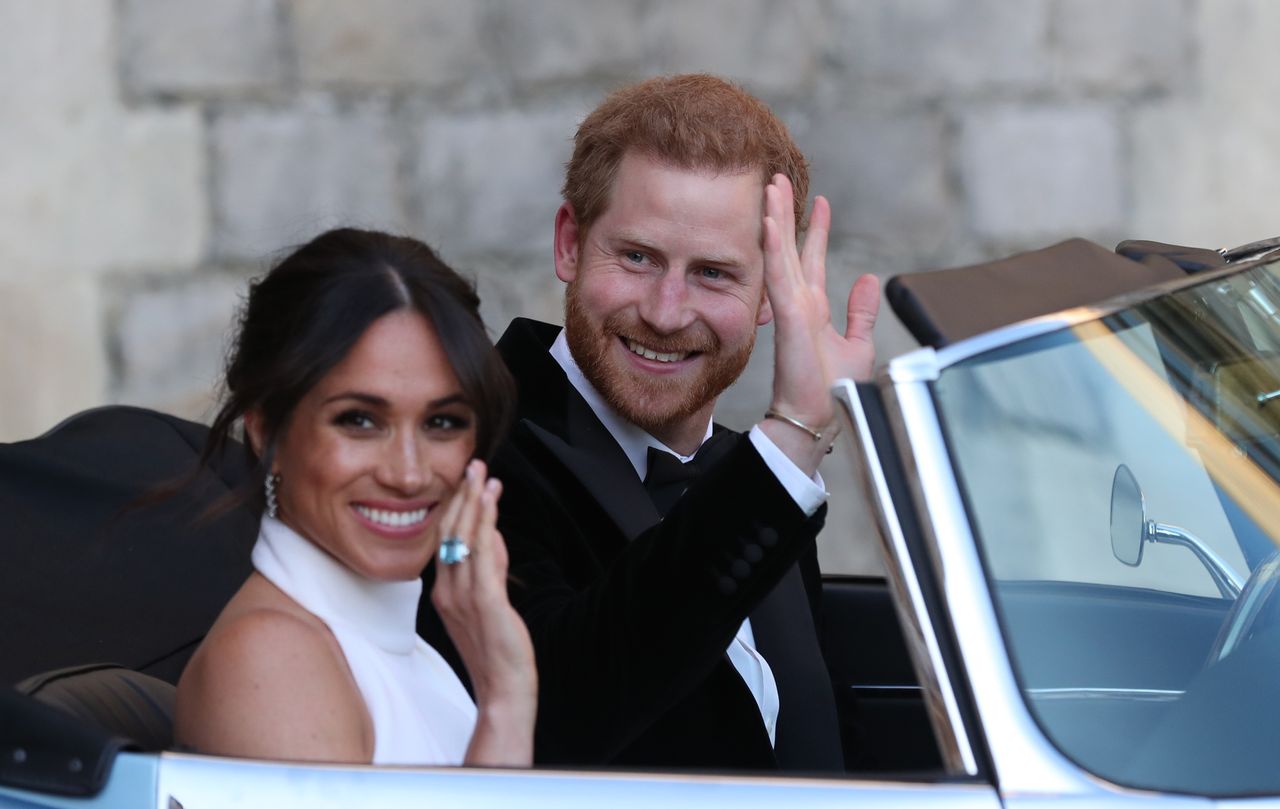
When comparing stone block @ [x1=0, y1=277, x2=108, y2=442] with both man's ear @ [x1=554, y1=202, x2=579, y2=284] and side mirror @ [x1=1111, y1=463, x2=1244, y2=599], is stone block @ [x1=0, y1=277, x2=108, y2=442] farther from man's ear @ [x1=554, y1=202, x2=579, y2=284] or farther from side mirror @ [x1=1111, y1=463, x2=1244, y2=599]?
side mirror @ [x1=1111, y1=463, x2=1244, y2=599]

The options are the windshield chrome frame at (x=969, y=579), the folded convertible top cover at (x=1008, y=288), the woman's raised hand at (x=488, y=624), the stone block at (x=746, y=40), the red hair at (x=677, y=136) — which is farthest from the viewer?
the stone block at (x=746, y=40)

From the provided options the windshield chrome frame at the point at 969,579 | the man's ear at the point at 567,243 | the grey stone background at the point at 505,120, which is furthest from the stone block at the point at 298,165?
the windshield chrome frame at the point at 969,579

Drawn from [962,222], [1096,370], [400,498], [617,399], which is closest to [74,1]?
[962,222]

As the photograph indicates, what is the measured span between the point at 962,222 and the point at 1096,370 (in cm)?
337

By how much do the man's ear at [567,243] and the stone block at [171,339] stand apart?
8.53 ft

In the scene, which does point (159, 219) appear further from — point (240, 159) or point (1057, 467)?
point (1057, 467)

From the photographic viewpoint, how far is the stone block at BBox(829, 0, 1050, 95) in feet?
16.1

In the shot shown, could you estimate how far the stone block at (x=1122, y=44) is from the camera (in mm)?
4895

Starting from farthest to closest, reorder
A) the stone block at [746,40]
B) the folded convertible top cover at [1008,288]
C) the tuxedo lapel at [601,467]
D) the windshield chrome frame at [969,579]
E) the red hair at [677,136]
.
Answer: the stone block at [746,40], the red hair at [677,136], the tuxedo lapel at [601,467], the folded convertible top cover at [1008,288], the windshield chrome frame at [969,579]

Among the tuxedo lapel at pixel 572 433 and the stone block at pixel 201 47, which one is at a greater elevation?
the stone block at pixel 201 47

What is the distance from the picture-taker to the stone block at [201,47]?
4.90 meters

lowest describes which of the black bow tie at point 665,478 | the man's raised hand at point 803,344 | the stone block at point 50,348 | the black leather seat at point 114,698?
the stone block at point 50,348

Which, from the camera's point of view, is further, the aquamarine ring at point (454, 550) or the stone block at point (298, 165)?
the stone block at point (298, 165)

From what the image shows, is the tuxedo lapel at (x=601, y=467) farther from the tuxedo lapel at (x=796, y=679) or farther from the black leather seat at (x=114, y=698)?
the black leather seat at (x=114, y=698)
